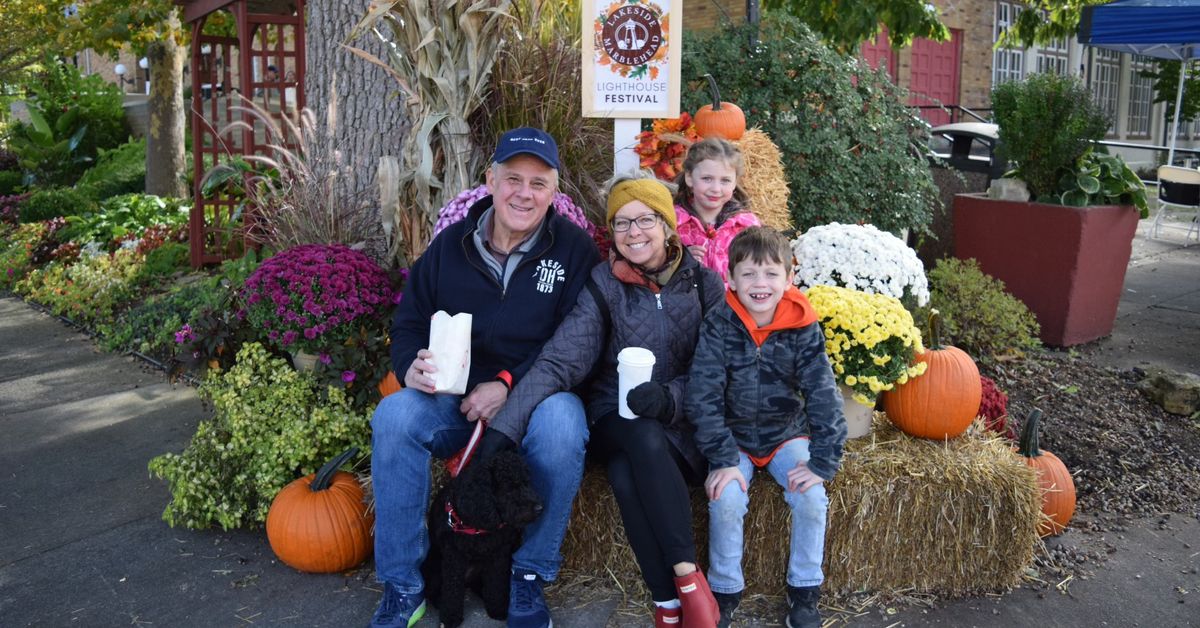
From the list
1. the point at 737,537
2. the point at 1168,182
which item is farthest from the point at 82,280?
the point at 1168,182

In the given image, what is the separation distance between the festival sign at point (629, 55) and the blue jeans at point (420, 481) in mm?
1711

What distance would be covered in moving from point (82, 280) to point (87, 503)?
425 centimetres

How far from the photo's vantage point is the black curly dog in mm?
2561

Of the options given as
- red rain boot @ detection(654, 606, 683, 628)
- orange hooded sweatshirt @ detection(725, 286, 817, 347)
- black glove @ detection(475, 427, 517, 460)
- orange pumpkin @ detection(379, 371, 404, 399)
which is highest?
orange hooded sweatshirt @ detection(725, 286, 817, 347)

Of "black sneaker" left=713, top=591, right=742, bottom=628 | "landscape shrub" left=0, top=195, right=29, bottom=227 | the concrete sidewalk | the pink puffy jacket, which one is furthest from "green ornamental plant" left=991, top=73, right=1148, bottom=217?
"landscape shrub" left=0, top=195, right=29, bottom=227

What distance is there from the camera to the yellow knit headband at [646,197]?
9.70 feet

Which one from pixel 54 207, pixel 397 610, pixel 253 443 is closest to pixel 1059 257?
pixel 397 610

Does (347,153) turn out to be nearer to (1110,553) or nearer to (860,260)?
(860,260)

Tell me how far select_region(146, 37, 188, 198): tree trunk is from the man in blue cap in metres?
7.99

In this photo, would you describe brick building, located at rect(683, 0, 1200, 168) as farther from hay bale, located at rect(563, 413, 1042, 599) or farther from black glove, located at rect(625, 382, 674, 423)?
black glove, located at rect(625, 382, 674, 423)

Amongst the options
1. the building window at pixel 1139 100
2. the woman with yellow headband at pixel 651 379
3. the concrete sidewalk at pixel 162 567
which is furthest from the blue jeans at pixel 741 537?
the building window at pixel 1139 100

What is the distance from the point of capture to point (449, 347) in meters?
2.76

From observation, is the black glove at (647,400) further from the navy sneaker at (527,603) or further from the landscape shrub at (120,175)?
the landscape shrub at (120,175)

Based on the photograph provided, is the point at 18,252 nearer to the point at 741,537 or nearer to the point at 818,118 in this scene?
the point at 818,118
